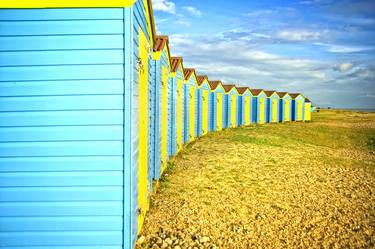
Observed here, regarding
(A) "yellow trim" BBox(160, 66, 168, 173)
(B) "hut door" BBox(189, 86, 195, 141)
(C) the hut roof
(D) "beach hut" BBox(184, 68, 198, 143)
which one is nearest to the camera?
(A) "yellow trim" BBox(160, 66, 168, 173)

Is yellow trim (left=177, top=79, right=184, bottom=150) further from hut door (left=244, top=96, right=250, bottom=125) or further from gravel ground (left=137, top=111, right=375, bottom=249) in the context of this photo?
hut door (left=244, top=96, right=250, bottom=125)

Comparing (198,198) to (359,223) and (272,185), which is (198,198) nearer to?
(272,185)

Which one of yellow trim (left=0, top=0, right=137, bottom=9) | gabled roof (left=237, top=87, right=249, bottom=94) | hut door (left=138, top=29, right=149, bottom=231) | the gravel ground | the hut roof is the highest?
gabled roof (left=237, top=87, right=249, bottom=94)

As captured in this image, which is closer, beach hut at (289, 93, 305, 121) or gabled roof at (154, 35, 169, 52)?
gabled roof at (154, 35, 169, 52)

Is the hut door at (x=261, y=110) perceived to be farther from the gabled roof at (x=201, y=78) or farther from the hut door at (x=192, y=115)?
the hut door at (x=192, y=115)

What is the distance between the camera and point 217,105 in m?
22.4

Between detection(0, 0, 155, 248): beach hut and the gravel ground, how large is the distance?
4.54 feet

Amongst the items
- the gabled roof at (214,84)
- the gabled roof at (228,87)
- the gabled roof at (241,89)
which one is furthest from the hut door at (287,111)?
the gabled roof at (214,84)

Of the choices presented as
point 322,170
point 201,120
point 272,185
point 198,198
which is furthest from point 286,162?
point 201,120

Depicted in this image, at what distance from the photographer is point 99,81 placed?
12.3 feet

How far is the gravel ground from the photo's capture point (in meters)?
4.95

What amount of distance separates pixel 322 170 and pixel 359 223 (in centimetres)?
460

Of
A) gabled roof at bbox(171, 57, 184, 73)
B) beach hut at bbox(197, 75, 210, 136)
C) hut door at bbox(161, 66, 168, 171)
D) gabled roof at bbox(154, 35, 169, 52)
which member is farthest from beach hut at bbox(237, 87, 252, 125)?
gabled roof at bbox(154, 35, 169, 52)

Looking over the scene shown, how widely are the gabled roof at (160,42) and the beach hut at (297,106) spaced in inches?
1131
